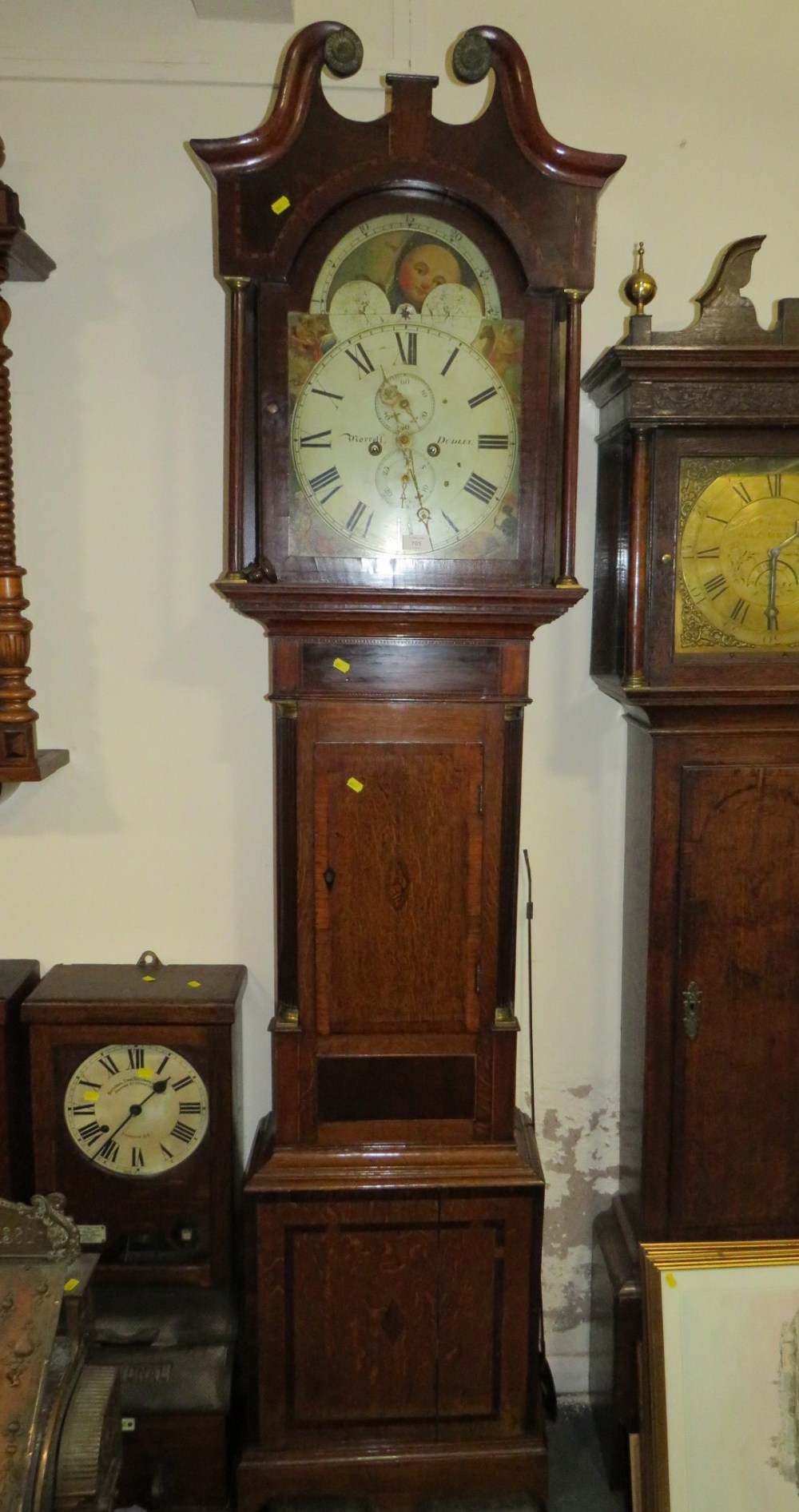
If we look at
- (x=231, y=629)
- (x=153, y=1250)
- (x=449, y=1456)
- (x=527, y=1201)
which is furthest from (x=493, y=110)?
(x=449, y=1456)

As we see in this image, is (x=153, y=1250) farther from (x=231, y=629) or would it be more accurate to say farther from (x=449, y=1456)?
(x=231, y=629)

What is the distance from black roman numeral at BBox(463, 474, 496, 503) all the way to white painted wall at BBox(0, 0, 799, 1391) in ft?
1.22

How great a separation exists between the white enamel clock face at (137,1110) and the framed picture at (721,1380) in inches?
→ 36.5

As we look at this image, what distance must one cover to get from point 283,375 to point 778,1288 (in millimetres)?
1869

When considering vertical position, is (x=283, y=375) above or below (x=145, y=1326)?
above

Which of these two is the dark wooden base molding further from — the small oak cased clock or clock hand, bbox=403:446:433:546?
clock hand, bbox=403:446:433:546

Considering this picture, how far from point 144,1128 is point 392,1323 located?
592 millimetres

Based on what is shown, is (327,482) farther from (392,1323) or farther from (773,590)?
(392,1323)

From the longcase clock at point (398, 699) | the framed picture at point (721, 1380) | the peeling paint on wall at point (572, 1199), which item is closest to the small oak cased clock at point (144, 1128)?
the longcase clock at point (398, 699)

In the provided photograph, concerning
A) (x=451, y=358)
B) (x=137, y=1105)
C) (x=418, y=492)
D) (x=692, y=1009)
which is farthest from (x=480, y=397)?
(x=137, y=1105)

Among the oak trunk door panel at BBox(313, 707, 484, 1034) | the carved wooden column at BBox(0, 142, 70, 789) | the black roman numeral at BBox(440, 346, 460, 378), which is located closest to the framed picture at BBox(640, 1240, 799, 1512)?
the oak trunk door panel at BBox(313, 707, 484, 1034)

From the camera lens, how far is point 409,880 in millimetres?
1884

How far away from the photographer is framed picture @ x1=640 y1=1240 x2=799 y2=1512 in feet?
6.14

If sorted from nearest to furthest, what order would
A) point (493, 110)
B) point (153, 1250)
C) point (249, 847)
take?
point (493, 110), point (153, 1250), point (249, 847)
